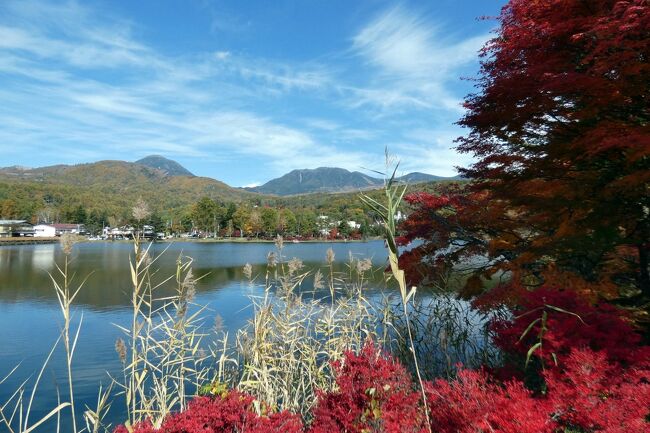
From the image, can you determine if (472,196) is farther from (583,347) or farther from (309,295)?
(309,295)

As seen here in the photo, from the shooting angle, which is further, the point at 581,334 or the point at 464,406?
the point at 581,334

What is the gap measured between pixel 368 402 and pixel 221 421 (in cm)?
87

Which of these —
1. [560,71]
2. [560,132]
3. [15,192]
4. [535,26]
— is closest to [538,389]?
[560,132]

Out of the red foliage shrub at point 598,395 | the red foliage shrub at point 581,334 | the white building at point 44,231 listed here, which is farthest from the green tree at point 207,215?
the red foliage shrub at point 598,395

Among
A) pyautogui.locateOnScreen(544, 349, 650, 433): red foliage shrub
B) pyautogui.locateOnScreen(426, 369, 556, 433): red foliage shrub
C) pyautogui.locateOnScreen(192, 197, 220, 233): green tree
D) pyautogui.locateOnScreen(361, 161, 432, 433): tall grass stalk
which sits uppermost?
pyautogui.locateOnScreen(192, 197, 220, 233): green tree

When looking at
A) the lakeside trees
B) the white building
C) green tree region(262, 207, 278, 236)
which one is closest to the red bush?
the lakeside trees

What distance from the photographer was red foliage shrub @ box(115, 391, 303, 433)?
2.02 meters

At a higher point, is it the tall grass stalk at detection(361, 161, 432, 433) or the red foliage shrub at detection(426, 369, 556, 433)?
the tall grass stalk at detection(361, 161, 432, 433)

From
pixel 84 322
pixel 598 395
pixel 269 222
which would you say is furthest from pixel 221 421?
pixel 269 222

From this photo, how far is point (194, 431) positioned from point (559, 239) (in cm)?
462

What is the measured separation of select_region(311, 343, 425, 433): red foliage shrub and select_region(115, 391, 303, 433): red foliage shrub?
10.3 inches

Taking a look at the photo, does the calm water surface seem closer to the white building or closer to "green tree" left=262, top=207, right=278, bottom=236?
"green tree" left=262, top=207, right=278, bottom=236

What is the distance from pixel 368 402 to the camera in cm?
237

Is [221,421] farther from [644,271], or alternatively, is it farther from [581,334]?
[644,271]
